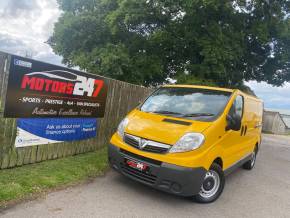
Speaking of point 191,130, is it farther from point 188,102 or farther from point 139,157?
point 188,102

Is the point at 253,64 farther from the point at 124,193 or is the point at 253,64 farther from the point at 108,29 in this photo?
the point at 124,193

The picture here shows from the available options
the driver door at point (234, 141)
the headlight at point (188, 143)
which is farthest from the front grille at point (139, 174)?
the driver door at point (234, 141)

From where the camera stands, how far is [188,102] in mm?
6199

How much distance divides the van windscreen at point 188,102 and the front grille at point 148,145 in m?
0.96

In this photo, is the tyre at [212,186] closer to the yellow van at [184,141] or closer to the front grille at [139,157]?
the yellow van at [184,141]

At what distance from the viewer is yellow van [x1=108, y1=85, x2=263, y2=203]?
482 centimetres

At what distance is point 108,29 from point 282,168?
1448 centimetres

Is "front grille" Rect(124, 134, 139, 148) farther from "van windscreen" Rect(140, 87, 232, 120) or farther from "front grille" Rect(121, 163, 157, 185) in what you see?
"van windscreen" Rect(140, 87, 232, 120)

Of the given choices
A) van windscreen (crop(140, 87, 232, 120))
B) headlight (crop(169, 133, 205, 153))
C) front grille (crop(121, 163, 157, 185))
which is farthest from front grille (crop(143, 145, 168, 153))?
van windscreen (crop(140, 87, 232, 120))

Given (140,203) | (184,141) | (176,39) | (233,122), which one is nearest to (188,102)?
(233,122)

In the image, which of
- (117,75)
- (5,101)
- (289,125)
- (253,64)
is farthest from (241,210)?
(289,125)

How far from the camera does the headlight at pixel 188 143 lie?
191 inches

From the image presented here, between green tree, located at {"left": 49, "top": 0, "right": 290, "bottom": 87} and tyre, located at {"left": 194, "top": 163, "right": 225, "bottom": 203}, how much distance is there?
12.9m

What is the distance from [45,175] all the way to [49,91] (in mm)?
1686
